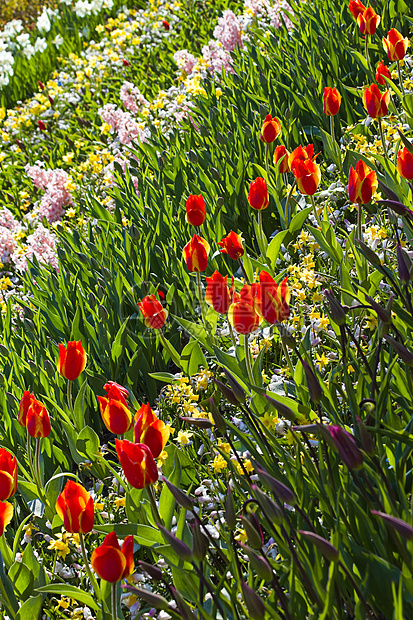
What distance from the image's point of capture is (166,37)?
19.9ft

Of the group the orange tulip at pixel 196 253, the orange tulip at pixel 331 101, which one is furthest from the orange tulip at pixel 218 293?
the orange tulip at pixel 331 101

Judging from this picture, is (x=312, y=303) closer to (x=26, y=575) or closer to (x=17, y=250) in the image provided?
(x=26, y=575)

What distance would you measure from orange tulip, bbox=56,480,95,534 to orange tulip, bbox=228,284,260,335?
55 cm

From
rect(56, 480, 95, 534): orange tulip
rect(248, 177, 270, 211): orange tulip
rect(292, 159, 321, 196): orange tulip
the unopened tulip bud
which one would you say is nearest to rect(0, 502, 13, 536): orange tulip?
rect(56, 480, 95, 534): orange tulip

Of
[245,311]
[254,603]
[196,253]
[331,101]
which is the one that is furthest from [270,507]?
[331,101]

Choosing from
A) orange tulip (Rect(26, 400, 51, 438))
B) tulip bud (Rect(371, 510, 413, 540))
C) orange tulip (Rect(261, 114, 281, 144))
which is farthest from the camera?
orange tulip (Rect(261, 114, 281, 144))

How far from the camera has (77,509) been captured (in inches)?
46.1

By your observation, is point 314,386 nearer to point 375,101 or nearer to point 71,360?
point 71,360

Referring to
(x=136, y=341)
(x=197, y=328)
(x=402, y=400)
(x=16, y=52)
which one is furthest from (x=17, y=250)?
(x=16, y=52)

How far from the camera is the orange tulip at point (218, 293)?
1547 millimetres

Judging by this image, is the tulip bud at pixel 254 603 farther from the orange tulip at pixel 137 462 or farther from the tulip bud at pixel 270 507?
the orange tulip at pixel 137 462

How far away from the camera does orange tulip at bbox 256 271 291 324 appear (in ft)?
4.41

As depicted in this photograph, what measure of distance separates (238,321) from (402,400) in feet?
1.48

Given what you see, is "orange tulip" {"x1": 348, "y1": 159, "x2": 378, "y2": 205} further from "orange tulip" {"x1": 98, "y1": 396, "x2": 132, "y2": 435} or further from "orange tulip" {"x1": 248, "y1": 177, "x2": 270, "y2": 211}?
"orange tulip" {"x1": 98, "y1": 396, "x2": 132, "y2": 435}
